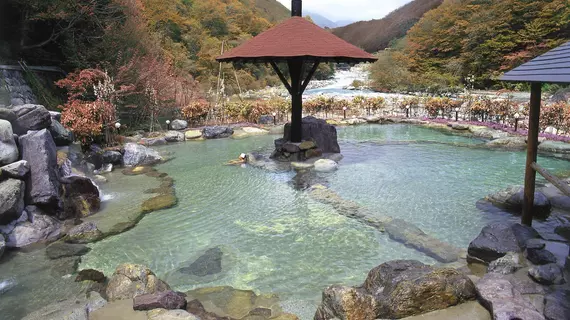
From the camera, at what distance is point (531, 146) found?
4551mm

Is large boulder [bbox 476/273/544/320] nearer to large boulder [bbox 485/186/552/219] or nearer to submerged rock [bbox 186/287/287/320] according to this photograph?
submerged rock [bbox 186/287/287/320]

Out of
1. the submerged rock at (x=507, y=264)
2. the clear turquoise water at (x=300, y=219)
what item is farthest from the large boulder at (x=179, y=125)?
the submerged rock at (x=507, y=264)

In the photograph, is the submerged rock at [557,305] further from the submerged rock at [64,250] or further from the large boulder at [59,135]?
the large boulder at [59,135]

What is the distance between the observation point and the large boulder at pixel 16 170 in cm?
503

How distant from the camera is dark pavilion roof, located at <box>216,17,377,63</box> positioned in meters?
7.74

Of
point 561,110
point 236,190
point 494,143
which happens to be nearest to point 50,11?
point 236,190

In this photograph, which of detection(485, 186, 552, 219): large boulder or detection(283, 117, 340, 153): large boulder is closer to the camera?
detection(485, 186, 552, 219): large boulder

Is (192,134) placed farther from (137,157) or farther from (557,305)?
(557,305)

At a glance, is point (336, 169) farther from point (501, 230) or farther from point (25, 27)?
point (25, 27)

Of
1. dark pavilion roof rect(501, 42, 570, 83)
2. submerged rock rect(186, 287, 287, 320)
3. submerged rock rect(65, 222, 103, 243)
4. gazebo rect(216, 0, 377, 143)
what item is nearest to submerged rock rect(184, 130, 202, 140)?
gazebo rect(216, 0, 377, 143)

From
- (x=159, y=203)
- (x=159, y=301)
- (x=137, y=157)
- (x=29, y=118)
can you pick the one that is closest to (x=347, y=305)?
(x=159, y=301)

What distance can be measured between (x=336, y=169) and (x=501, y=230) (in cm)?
425

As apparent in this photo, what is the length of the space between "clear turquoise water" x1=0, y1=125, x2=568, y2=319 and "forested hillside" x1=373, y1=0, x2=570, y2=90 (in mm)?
13111

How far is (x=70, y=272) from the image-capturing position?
13.9ft
